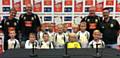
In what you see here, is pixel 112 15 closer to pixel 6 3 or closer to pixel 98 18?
pixel 98 18

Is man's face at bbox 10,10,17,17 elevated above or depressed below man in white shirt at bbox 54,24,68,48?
above

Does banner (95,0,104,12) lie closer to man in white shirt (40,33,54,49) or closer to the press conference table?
man in white shirt (40,33,54,49)

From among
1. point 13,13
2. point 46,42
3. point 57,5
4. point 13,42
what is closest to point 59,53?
point 46,42

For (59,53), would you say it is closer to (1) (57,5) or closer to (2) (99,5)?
(1) (57,5)

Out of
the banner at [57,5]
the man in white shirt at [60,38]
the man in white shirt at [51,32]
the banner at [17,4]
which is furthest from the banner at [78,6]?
the banner at [17,4]

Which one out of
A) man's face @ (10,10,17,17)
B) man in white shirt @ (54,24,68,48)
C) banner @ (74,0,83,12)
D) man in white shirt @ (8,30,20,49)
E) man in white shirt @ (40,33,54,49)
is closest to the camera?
man in white shirt @ (40,33,54,49)

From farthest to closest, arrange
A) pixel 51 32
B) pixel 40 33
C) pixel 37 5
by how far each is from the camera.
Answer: pixel 37 5, pixel 51 32, pixel 40 33

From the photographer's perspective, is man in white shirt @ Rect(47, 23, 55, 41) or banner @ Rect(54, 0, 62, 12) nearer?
man in white shirt @ Rect(47, 23, 55, 41)

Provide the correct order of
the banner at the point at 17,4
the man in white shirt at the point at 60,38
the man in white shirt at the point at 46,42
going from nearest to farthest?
the man in white shirt at the point at 46,42 → the man in white shirt at the point at 60,38 → the banner at the point at 17,4

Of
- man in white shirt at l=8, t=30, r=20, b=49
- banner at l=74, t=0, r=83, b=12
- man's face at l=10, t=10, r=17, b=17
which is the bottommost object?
man in white shirt at l=8, t=30, r=20, b=49

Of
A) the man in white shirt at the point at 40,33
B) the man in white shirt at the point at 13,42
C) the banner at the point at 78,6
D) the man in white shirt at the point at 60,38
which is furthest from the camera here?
the banner at the point at 78,6

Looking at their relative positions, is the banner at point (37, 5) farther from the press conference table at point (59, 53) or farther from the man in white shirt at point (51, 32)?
the press conference table at point (59, 53)

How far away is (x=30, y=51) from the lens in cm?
323

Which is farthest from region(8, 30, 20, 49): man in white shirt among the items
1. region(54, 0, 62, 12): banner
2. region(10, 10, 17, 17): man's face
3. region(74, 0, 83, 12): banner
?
region(74, 0, 83, 12): banner
